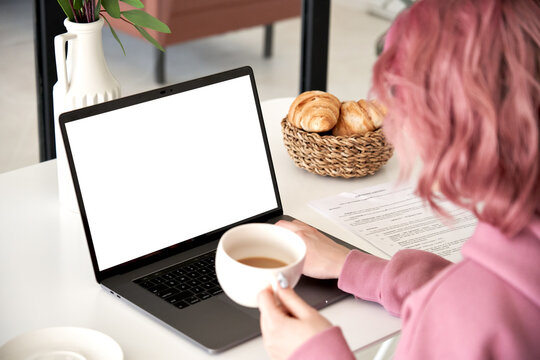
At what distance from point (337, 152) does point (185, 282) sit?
42cm

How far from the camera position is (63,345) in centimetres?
83

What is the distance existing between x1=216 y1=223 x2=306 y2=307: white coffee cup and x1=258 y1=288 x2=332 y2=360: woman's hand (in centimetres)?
1

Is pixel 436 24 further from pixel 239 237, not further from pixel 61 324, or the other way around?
pixel 61 324

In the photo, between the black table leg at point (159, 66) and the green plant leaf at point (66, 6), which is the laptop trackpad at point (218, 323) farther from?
the black table leg at point (159, 66)

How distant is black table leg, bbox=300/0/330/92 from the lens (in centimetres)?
242

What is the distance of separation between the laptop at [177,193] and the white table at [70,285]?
0.8 inches

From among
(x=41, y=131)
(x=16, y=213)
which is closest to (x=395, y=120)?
(x=16, y=213)

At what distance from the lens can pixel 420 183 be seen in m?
0.70

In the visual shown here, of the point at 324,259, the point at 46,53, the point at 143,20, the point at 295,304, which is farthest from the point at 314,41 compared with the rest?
the point at 295,304

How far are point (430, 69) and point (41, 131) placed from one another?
1.56m

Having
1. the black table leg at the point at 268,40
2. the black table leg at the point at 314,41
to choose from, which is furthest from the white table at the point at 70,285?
the black table leg at the point at 268,40

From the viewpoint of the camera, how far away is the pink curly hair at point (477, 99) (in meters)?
0.64

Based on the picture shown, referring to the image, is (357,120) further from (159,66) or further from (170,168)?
(159,66)

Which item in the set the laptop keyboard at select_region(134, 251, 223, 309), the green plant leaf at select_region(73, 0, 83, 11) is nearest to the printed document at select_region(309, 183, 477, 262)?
the laptop keyboard at select_region(134, 251, 223, 309)
